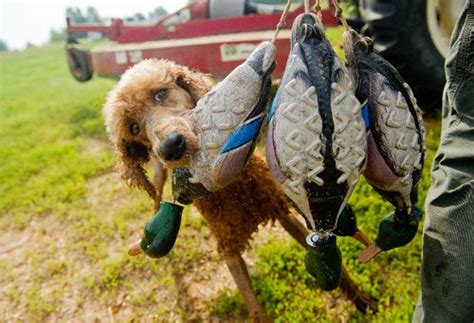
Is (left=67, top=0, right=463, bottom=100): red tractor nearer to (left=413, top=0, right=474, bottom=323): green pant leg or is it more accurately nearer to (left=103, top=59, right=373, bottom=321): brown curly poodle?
(left=103, top=59, right=373, bottom=321): brown curly poodle

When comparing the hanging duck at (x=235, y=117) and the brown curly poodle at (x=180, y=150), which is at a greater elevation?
the hanging duck at (x=235, y=117)

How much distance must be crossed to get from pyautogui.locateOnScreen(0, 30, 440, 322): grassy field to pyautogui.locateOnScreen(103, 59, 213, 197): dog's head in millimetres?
935

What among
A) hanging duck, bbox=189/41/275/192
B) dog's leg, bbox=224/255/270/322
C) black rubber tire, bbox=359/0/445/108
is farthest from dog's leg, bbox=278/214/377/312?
black rubber tire, bbox=359/0/445/108

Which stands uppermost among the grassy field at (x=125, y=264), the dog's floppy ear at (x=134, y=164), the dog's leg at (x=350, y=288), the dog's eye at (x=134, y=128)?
the dog's eye at (x=134, y=128)

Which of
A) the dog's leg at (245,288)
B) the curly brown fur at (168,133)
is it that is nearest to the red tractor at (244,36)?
the curly brown fur at (168,133)

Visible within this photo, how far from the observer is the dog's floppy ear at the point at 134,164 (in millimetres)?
1557

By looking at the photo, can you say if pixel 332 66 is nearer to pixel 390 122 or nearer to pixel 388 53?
pixel 390 122

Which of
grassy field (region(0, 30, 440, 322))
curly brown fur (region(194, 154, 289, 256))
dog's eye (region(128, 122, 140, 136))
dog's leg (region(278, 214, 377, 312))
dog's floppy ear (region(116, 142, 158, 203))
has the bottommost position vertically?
grassy field (region(0, 30, 440, 322))

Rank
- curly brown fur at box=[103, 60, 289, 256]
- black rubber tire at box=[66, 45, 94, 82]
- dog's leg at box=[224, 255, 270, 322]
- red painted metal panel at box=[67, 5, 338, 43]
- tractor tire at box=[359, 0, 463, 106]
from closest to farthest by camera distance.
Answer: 1. curly brown fur at box=[103, 60, 289, 256]
2. dog's leg at box=[224, 255, 270, 322]
3. tractor tire at box=[359, 0, 463, 106]
4. red painted metal panel at box=[67, 5, 338, 43]
5. black rubber tire at box=[66, 45, 94, 82]

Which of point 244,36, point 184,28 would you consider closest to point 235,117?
point 244,36

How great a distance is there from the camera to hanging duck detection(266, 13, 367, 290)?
3.02ft

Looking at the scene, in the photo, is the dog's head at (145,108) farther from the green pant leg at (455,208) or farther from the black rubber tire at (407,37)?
the black rubber tire at (407,37)

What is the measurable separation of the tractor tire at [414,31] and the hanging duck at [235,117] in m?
2.02

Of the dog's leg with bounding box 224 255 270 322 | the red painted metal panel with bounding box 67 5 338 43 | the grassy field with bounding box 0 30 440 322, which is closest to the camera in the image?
the dog's leg with bounding box 224 255 270 322
